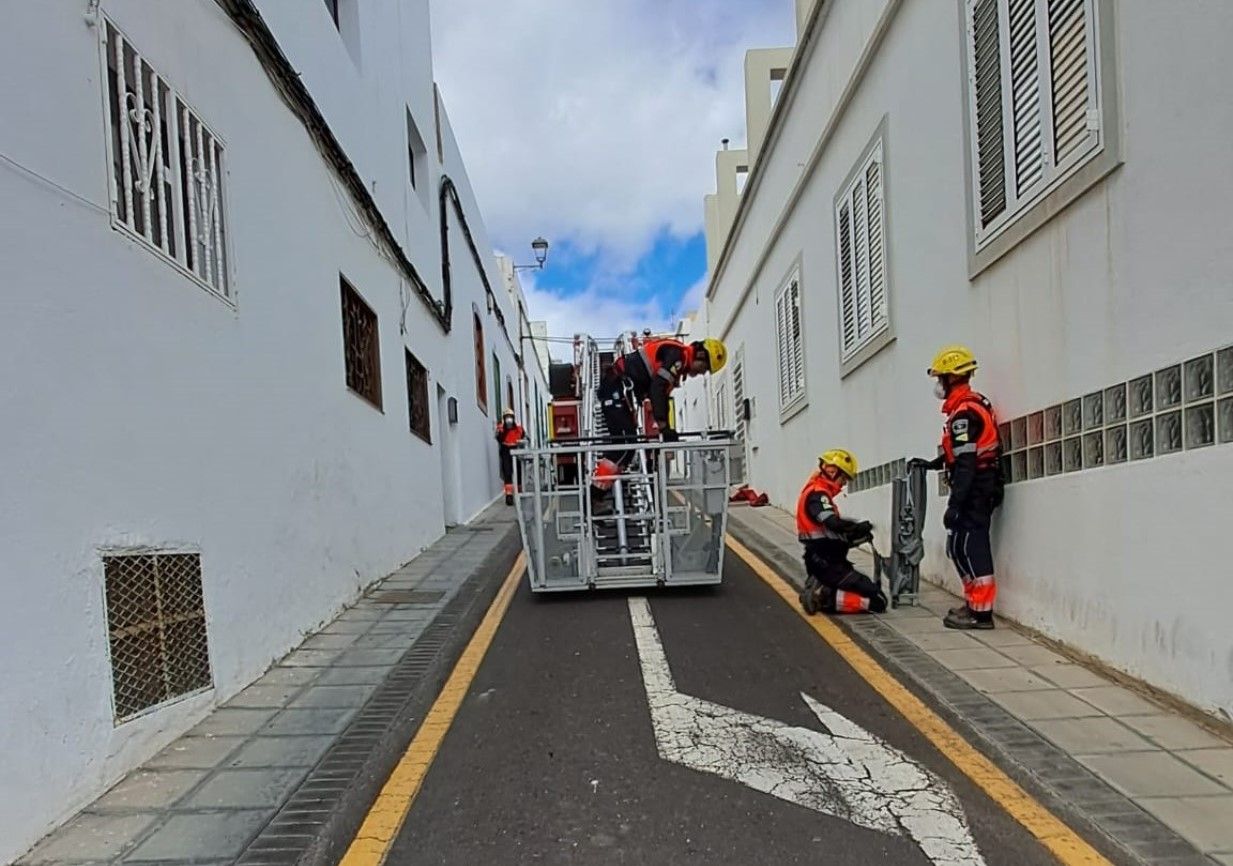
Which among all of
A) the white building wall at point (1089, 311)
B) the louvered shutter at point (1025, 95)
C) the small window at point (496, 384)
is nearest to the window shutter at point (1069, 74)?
the louvered shutter at point (1025, 95)

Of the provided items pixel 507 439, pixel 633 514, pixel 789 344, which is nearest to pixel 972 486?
pixel 633 514

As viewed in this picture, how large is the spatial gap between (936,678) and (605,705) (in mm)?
1885

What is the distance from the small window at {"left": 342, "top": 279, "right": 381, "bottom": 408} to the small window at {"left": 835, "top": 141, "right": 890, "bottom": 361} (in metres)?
5.22

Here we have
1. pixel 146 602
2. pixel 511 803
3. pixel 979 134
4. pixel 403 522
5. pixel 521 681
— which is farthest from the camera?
pixel 403 522

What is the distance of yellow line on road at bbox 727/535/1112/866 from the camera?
2996mm

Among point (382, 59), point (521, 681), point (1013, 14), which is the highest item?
point (382, 59)

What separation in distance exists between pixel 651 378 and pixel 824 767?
16.1ft

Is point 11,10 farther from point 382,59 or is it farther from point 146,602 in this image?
point 382,59

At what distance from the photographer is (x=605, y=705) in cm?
468

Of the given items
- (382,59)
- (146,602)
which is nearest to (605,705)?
(146,602)

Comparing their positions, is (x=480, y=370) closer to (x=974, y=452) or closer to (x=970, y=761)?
(x=974, y=452)

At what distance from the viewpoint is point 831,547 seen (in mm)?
6539

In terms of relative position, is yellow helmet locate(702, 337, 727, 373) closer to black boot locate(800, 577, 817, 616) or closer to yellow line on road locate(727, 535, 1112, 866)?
black boot locate(800, 577, 817, 616)

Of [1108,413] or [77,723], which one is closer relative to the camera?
[77,723]
